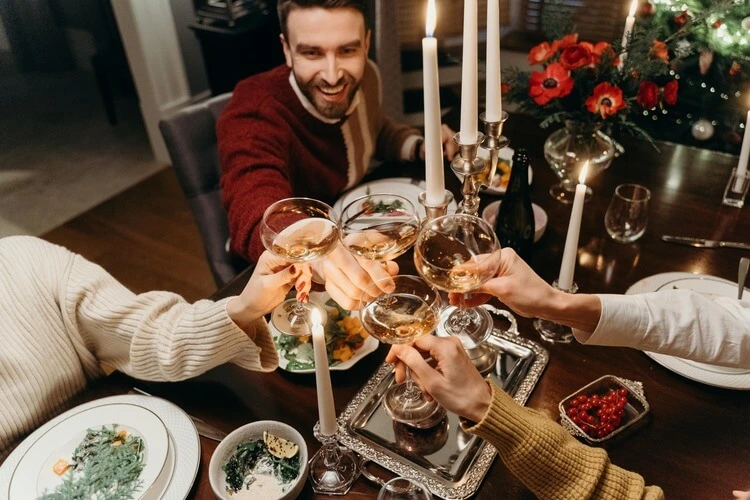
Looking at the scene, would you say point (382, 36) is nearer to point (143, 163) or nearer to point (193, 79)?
point (193, 79)

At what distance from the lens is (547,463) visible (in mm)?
902

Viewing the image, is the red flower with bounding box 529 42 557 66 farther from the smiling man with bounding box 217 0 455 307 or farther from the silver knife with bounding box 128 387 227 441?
→ the silver knife with bounding box 128 387 227 441

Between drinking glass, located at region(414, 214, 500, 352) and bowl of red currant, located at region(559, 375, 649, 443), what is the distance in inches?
11.5

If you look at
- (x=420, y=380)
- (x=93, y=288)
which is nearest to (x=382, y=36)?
(x=93, y=288)

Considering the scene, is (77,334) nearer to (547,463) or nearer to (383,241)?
(383,241)

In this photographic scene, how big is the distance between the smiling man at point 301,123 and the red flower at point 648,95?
23.6 inches

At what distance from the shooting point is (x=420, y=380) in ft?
3.05

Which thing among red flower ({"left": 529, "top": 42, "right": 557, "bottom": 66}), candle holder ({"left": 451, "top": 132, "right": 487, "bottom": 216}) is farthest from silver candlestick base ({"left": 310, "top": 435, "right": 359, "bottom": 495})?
red flower ({"left": 529, "top": 42, "right": 557, "bottom": 66})

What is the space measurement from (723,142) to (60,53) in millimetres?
3569

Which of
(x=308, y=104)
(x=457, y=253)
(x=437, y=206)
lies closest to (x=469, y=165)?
(x=437, y=206)

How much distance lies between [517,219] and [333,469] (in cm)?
77

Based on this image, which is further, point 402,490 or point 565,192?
point 565,192

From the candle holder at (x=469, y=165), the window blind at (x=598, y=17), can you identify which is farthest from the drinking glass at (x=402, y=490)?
the window blind at (x=598, y=17)

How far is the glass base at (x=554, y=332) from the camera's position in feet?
4.02
